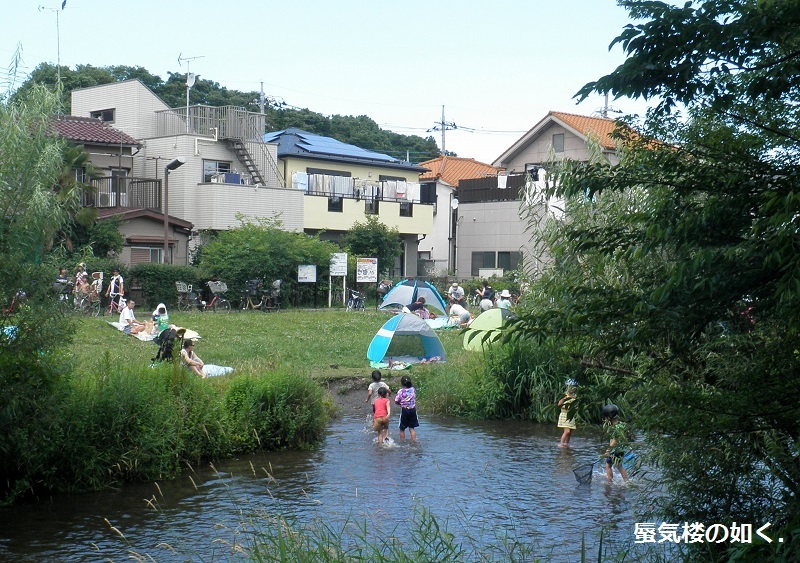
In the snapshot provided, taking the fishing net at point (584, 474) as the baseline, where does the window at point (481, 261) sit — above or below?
above

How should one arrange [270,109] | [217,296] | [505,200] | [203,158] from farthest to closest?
[270,109], [505,200], [203,158], [217,296]

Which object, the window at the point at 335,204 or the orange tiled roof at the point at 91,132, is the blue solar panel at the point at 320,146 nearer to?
the window at the point at 335,204

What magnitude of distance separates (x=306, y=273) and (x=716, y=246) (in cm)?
2872

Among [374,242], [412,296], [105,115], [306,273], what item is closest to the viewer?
[306,273]

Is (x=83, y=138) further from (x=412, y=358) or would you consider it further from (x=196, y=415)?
(x=196, y=415)

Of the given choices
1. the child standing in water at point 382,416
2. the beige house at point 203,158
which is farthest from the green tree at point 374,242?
the child standing in water at point 382,416

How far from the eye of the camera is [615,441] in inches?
468

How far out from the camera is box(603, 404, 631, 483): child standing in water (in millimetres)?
9891

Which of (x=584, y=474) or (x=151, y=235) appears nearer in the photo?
(x=584, y=474)

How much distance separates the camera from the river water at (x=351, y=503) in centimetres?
1009

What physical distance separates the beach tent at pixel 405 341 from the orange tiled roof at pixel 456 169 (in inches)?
1137

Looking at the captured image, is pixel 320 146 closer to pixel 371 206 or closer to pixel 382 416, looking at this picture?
pixel 371 206

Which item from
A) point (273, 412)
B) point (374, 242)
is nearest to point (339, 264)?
point (374, 242)

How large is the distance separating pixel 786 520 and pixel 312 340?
19750mm
